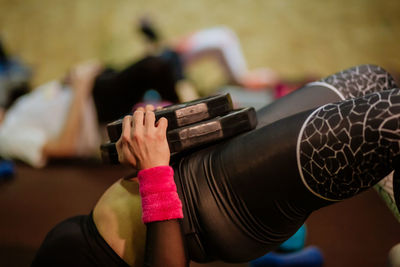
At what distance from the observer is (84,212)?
1.48m

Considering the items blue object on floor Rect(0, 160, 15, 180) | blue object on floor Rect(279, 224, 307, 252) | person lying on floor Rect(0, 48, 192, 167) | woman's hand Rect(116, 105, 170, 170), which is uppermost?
person lying on floor Rect(0, 48, 192, 167)

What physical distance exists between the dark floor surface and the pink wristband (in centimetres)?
59

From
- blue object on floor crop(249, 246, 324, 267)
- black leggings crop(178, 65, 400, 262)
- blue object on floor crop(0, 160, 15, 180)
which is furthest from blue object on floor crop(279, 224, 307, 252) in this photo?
blue object on floor crop(0, 160, 15, 180)

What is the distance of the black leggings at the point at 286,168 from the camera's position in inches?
22.2

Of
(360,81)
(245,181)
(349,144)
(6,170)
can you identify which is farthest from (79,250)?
(6,170)

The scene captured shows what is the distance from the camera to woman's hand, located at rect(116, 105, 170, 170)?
2.18ft

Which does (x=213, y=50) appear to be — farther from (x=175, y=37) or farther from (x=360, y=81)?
(x=360, y=81)

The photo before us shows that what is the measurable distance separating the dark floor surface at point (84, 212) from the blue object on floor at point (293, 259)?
2.1 inches

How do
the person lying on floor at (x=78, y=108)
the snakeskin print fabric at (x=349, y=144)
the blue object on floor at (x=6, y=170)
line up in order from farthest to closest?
the blue object on floor at (x=6, y=170) < the person lying on floor at (x=78, y=108) < the snakeskin print fabric at (x=349, y=144)

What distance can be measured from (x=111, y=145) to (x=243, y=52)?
283 centimetres

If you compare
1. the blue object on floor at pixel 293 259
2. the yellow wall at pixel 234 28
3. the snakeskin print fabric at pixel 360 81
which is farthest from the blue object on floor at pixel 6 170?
the yellow wall at pixel 234 28

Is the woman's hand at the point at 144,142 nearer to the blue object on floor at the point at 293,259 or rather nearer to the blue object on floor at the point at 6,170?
the blue object on floor at the point at 293,259

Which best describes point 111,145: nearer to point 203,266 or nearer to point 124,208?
point 124,208

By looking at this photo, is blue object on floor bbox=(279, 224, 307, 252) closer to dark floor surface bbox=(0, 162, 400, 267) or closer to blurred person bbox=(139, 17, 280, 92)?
dark floor surface bbox=(0, 162, 400, 267)
